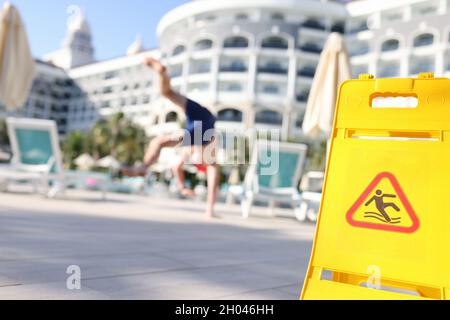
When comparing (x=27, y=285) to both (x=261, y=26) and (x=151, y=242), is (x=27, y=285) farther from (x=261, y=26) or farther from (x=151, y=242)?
(x=261, y=26)

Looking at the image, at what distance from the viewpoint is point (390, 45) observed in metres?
41.1

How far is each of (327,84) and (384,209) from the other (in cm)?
645

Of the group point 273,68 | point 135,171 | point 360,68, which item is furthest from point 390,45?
point 135,171

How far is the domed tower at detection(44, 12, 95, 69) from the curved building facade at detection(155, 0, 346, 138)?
147ft

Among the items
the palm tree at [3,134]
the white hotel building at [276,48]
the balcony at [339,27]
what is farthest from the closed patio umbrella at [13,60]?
the palm tree at [3,134]

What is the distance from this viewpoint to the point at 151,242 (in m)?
3.02

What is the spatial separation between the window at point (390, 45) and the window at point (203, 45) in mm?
16843

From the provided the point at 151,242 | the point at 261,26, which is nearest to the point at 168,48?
the point at 261,26

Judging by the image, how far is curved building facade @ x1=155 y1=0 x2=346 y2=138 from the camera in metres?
40.5

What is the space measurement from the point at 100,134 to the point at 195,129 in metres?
41.4

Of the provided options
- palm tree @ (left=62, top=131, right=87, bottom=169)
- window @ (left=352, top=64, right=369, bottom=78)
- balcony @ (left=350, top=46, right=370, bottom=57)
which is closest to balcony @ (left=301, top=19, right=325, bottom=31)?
balcony @ (left=350, top=46, right=370, bottom=57)

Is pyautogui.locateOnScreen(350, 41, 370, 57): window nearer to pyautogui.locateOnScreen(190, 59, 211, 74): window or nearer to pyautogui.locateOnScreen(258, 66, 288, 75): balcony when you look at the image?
pyautogui.locateOnScreen(258, 66, 288, 75): balcony

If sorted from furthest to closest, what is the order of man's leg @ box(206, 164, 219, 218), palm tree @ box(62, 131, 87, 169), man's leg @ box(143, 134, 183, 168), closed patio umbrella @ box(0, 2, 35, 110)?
palm tree @ box(62, 131, 87, 169) < closed patio umbrella @ box(0, 2, 35, 110) < man's leg @ box(206, 164, 219, 218) < man's leg @ box(143, 134, 183, 168)

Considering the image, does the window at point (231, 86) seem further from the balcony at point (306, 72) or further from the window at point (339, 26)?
the window at point (339, 26)
